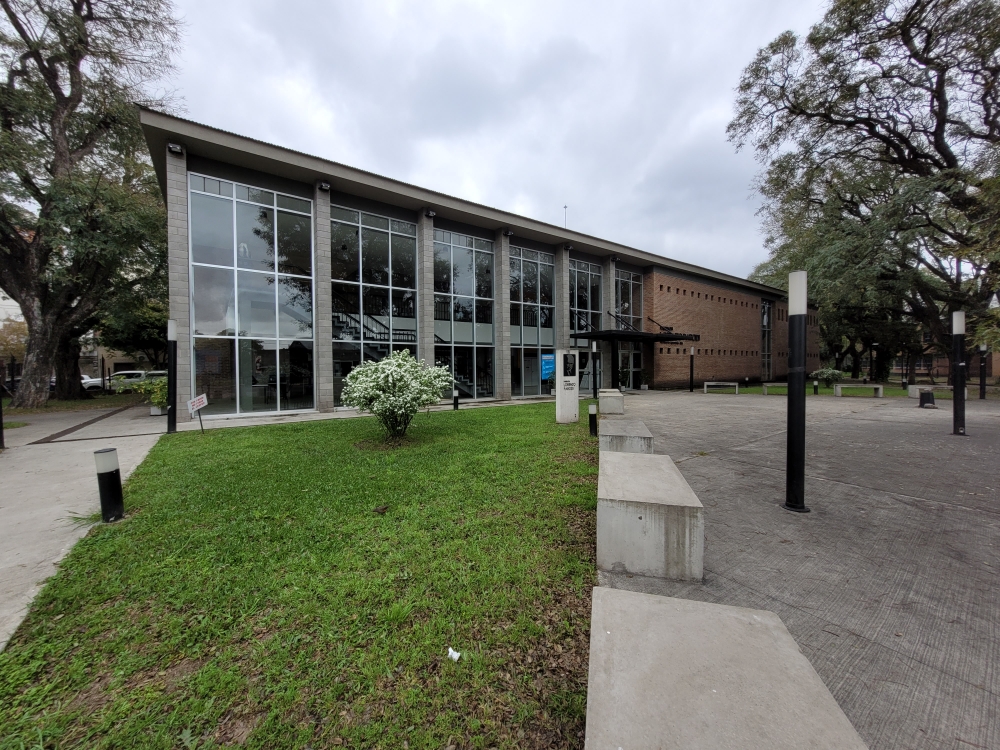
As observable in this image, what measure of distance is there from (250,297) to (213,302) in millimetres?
1004

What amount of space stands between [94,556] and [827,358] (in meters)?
60.8

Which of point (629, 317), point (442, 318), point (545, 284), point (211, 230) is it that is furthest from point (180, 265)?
point (629, 317)

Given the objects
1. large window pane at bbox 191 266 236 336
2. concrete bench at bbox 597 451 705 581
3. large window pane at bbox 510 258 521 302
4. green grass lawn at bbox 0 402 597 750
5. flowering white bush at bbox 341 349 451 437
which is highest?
large window pane at bbox 510 258 521 302

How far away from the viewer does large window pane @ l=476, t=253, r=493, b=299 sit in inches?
A: 720

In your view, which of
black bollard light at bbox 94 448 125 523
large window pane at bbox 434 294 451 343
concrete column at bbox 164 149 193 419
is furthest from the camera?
large window pane at bbox 434 294 451 343

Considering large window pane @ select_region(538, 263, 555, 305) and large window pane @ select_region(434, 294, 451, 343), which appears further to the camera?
large window pane @ select_region(538, 263, 555, 305)

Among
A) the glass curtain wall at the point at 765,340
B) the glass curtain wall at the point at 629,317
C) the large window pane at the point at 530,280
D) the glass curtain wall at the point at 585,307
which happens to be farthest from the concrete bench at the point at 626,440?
the glass curtain wall at the point at 765,340

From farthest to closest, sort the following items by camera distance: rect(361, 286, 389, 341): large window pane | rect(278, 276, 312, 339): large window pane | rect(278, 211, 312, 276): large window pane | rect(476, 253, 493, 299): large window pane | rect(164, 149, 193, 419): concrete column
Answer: rect(476, 253, 493, 299): large window pane → rect(361, 286, 389, 341): large window pane → rect(278, 211, 312, 276): large window pane → rect(278, 276, 312, 339): large window pane → rect(164, 149, 193, 419): concrete column

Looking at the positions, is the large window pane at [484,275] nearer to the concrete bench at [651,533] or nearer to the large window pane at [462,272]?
the large window pane at [462,272]

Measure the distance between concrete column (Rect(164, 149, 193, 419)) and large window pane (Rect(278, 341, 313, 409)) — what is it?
2.50 metres

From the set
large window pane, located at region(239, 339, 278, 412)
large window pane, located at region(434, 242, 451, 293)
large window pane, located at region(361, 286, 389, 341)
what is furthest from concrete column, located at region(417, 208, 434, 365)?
large window pane, located at region(239, 339, 278, 412)

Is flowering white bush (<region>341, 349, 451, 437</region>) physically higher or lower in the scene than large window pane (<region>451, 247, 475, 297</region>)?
lower

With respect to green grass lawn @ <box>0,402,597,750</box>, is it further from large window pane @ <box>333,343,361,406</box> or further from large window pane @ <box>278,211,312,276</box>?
large window pane @ <box>278,211,312,276</box>

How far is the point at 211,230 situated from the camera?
12.2 meters
